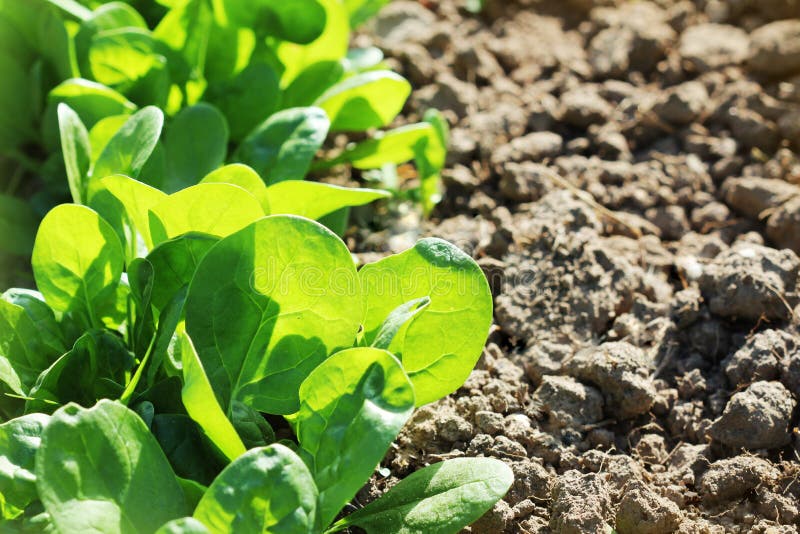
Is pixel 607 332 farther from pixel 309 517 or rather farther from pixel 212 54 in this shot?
pixel 212 54

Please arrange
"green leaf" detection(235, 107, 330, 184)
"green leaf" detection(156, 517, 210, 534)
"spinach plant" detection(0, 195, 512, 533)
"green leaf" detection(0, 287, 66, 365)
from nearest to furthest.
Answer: "green leaf" detection(156, 517, 210, 534) < "spinach plant" detection(0, 195, 512, 533) < "green leaf" detection(0, 287, 66, 365) < "green leaf" detection(235, 107, 330, 184)

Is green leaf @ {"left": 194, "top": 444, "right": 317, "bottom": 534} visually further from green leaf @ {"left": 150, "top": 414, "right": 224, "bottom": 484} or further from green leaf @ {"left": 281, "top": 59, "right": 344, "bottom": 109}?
green leaf @ {"left": 281, "top": 59, "right": 344, "bottom": 109}

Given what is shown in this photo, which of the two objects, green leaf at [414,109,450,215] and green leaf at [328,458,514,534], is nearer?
green leaf at [328,458,514,534]

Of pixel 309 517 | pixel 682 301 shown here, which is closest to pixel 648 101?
pixel 682 301

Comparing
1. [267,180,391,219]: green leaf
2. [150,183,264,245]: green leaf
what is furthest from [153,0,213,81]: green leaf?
[150,183,264,245]: green leaf

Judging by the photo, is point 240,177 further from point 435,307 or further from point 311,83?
point 311,83

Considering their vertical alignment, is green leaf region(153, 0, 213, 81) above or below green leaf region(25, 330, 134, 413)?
above

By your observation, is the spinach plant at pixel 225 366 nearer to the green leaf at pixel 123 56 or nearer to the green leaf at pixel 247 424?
the green leaf at pixel 247 424
